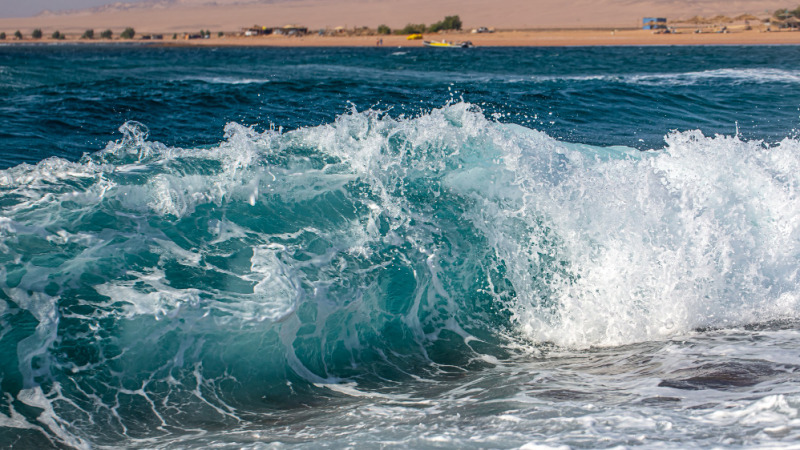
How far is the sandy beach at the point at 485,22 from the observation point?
5944 cm

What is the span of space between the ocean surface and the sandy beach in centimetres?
5017

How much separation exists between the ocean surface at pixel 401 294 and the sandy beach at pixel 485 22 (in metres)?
50.2

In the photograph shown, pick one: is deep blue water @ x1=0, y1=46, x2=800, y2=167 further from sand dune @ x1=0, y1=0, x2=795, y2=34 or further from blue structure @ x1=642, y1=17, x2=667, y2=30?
sand dune @ x1=0, y1=0, x2=795, y2=34

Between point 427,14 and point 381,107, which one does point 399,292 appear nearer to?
point 381,107

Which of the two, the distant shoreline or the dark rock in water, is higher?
the distant shoreline

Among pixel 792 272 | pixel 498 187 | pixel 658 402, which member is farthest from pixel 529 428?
pixel 792 272

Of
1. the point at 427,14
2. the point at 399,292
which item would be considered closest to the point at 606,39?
the point at 399,292

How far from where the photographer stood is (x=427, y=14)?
115688mm

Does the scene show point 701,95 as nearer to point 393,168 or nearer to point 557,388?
point 393,168

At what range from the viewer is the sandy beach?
59.4 metres

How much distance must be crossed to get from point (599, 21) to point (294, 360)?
94054mm

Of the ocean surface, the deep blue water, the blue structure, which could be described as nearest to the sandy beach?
the blue structure

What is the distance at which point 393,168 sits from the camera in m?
6.52

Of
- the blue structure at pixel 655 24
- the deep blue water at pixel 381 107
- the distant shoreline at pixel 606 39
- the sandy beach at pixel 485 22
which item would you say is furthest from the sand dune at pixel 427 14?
the deep blue water at pixel 381 107
